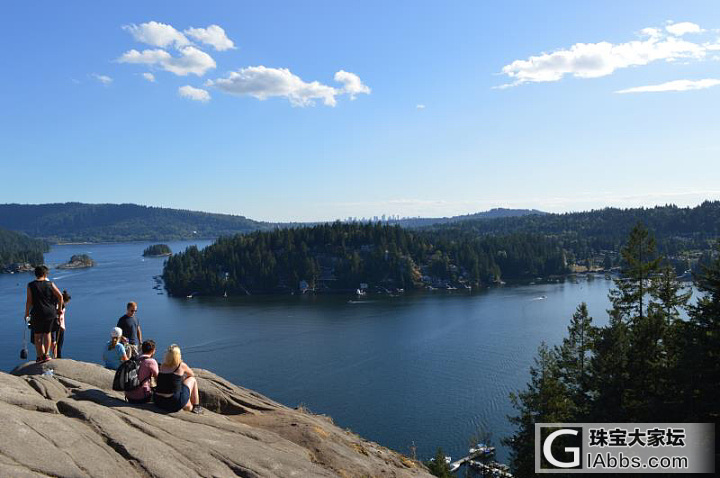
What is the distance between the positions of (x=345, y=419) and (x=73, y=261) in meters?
186

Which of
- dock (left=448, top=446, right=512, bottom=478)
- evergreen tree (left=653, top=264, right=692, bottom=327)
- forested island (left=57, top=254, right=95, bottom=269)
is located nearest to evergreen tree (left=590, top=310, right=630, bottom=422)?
evergreen tree (left=653, top=264, right=692, bottom=327)

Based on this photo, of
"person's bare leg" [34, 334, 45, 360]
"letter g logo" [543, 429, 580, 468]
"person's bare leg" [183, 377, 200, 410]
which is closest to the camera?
"person's bare leg" [183, 377, 200, 410]

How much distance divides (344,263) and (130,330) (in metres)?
131

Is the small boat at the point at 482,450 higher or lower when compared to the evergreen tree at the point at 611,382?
lower

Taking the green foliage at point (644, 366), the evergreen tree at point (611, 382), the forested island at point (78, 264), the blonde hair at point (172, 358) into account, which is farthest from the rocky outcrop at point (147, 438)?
the forested island at point (78, 264)

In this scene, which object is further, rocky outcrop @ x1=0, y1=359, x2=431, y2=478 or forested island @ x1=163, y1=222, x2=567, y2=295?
forested island @ x1=163, y1=222, x2=567, y2=295

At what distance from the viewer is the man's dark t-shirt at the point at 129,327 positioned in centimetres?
1283

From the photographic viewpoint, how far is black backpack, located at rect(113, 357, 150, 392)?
10.6 metres

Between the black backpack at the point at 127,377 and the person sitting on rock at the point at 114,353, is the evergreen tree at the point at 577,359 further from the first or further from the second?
the black backpack at the point at 127,377

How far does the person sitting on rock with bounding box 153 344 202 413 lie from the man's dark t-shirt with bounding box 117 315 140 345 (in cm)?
292

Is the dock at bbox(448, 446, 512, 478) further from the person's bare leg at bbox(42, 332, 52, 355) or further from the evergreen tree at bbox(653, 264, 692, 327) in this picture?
the person's bare leg at bbox(42, 332, 52, 355)

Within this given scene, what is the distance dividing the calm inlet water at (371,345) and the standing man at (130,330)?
29603 millimetres

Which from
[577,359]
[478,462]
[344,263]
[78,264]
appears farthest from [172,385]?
[78,264]

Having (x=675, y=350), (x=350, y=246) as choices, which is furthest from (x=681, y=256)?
(x=675, y=350)
